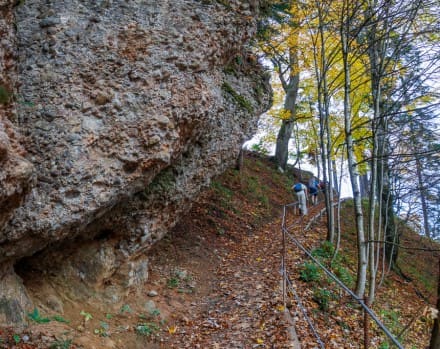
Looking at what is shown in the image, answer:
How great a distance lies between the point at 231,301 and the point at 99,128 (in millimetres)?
4213

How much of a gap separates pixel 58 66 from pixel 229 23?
367 centimetres

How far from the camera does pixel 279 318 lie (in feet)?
20.0

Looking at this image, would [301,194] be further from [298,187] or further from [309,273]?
[309,273]

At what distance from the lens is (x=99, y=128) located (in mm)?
5461

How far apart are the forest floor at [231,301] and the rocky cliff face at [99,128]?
596 millimetres

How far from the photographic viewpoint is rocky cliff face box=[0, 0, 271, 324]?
485cm

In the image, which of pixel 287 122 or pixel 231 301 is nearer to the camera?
pixel 231 301

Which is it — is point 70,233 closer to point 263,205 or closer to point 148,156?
point 148,156

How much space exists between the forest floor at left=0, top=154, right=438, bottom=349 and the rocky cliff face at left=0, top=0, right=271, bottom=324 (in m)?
0.60

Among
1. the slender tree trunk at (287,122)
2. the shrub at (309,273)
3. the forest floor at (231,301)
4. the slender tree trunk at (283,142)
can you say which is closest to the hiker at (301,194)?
the forest floor at (231,301)

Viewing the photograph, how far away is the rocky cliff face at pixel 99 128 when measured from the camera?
485 centimetres

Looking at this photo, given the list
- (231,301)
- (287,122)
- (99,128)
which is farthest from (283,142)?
(99,128)

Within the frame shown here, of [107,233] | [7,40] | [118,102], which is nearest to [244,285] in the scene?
[107,233]

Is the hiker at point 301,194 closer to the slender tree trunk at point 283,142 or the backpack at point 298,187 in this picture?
the backpack at point 298,187
